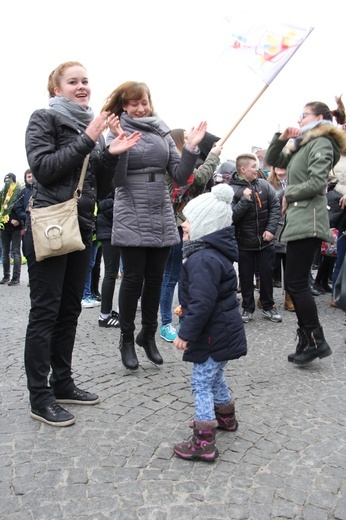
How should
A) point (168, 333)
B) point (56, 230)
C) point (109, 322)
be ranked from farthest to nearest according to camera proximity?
point (109, 322) < point (168, 333) < point (56, 230)

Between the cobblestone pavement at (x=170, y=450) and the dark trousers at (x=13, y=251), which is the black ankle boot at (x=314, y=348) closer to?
the cobblestone pavement at (x=170, y=450)

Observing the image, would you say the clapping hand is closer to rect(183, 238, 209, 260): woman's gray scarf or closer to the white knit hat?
the white knit hat

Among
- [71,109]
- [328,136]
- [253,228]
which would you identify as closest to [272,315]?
[253,228]

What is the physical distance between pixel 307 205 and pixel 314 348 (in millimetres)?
1237

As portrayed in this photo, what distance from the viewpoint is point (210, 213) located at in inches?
116

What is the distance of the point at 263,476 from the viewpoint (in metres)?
2.62

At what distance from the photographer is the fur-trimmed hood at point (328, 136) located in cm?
431

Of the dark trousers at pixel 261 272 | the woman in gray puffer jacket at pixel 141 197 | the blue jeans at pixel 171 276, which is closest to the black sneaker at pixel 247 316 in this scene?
the dark trousers at pixel 261 272

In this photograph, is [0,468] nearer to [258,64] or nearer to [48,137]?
[48,137]

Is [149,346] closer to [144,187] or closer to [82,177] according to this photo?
[144,187]

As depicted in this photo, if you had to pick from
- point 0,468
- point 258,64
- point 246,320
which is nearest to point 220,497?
point 0,468

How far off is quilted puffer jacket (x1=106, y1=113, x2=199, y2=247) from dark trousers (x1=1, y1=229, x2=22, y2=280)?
6692 millimetres

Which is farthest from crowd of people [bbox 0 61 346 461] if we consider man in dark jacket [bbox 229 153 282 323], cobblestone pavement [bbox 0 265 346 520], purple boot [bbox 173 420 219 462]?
man in dark jacket [bbox 229 153 282 323]

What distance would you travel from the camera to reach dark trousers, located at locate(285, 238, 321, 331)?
14.4 ft
